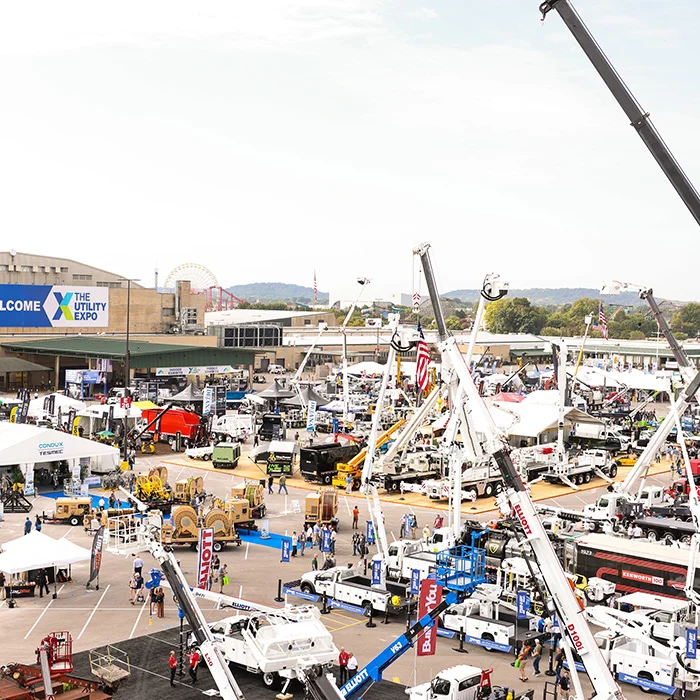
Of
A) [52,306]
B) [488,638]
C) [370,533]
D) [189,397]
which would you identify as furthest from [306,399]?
[488,638]

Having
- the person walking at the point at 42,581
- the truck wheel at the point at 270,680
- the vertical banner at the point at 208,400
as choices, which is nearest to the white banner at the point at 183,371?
the vertical banner at the point at 208,400

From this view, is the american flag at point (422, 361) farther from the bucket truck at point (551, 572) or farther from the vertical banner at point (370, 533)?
the bucket truck at point (551, 572)

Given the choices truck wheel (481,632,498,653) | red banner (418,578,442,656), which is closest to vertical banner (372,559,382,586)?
truck wheel (481,632,498,653)

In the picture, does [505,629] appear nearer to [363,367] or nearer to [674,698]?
[674,698]

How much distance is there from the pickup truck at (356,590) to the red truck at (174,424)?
3164 centimetres

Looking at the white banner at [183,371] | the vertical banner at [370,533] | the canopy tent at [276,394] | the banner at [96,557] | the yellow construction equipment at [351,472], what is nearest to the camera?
the banner at [96,557]

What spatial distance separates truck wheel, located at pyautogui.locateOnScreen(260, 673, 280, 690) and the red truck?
3902cm

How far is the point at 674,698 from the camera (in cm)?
2256

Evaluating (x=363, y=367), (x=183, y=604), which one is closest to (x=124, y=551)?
(x=183, y=604)

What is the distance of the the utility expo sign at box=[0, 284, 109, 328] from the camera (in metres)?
92.9

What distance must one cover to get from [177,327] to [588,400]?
1841 inches

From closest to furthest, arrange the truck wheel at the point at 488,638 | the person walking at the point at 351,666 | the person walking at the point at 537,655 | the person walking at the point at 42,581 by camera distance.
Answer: the person walking at the point at 351,666 → the person walking at the point at 537,655 → the truck wheel at the point at 488,638 → the person walking at the point at 42,581

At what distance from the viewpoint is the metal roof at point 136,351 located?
283ft

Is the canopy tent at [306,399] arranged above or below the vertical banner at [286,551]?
above
